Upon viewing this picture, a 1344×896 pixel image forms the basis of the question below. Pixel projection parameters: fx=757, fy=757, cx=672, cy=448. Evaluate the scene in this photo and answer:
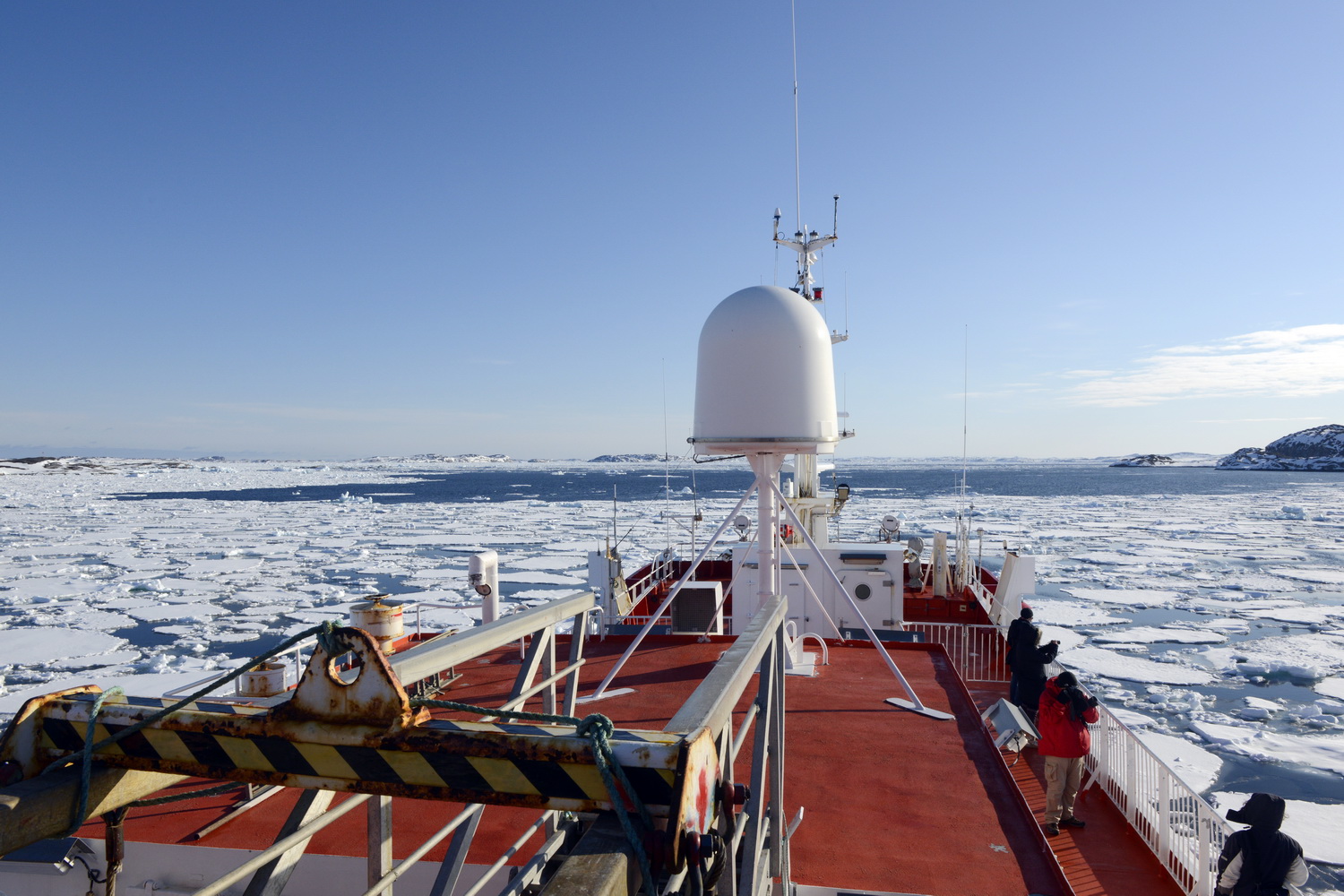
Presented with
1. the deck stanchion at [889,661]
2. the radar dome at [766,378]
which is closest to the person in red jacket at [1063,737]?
the deck stanchion at [889,661]

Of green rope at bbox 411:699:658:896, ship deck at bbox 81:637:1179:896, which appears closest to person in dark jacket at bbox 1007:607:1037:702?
ship deck at bbox 81:637:1179:896

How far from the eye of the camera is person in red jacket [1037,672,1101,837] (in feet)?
22.3

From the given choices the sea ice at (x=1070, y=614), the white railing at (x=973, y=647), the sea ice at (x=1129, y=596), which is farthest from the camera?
the sea ice at (x=1129, y=596)

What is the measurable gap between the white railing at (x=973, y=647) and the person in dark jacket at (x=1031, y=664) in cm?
346

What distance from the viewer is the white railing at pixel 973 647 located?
13.5 m

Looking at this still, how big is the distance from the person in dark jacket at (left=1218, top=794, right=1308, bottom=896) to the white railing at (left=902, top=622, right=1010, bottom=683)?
7.70 m

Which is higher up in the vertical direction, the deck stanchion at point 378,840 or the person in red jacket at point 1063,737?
the deck stanchion at point 378,840

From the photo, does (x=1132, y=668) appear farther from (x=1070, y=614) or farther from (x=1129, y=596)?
(x=1129, y=596)

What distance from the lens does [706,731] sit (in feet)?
6.11

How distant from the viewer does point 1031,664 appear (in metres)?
9.30

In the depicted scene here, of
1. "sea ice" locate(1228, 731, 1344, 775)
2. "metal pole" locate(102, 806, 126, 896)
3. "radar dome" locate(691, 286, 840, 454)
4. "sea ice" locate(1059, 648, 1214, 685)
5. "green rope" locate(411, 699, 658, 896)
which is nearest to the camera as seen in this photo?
"green rope" locate(411, 699, 658, 896)

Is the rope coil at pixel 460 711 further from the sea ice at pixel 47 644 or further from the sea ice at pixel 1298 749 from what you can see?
the sea ice at pixel 47 644

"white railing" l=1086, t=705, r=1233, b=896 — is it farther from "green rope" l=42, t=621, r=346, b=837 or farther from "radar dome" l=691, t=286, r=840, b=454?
"green rope" l=42, t=621, r=346, b=837

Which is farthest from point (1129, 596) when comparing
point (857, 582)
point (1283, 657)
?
point (857, 582)
